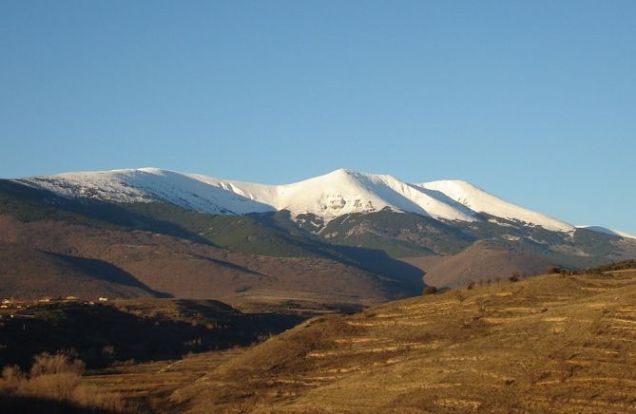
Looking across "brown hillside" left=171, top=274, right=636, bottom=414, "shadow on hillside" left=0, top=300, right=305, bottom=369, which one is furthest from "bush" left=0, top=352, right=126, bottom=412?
"shadow on hillside" left=0, top=300, right=305, bottom=369

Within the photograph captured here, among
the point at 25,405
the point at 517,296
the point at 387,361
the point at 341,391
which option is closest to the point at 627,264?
the point at 517,296

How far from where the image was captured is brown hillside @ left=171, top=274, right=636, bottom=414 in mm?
42938

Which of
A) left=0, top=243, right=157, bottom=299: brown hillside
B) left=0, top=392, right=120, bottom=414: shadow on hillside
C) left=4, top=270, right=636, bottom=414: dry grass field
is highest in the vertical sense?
left=0, top=243, right=157, bottom=299: brown hillside

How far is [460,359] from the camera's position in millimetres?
49281

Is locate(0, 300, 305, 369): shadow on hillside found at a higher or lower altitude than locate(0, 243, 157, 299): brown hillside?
lower

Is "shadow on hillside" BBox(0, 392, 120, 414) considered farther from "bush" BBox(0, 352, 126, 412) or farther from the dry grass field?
the dry grass field

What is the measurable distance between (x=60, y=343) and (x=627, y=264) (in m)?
46.1

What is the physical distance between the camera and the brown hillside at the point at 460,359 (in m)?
42.9

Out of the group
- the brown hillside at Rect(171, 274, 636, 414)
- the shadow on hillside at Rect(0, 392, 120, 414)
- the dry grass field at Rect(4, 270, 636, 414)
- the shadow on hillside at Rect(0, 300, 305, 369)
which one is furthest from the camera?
the shadow on hillside at Rect(0, 300, 305, 369)

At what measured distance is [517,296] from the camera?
61344 millimetres

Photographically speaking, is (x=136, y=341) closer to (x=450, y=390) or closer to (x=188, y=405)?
(x=188, y=405)

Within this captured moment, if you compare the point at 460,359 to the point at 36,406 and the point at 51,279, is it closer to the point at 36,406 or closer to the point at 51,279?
the point at 36,406

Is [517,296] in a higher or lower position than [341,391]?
higher

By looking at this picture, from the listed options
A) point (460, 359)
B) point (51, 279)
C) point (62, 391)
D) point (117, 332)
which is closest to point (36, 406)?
point (62, 391)
